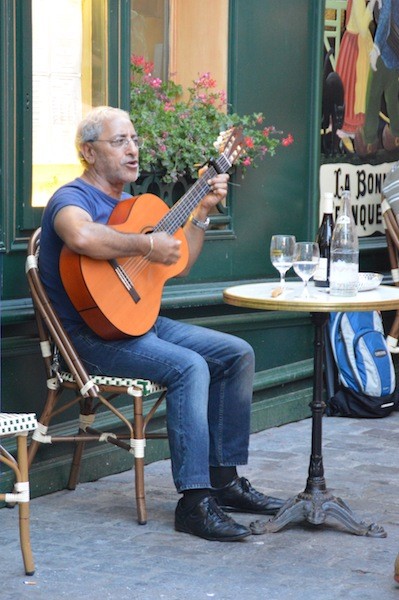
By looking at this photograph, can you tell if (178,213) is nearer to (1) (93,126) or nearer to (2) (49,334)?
(1) (93,126)

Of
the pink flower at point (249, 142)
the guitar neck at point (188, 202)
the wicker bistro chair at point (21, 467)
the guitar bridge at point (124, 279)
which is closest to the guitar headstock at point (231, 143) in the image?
the guitar neck at point (188, 202)

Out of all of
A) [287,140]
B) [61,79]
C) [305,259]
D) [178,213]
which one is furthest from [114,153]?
[287,140]

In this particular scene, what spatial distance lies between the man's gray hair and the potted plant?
2.27ft

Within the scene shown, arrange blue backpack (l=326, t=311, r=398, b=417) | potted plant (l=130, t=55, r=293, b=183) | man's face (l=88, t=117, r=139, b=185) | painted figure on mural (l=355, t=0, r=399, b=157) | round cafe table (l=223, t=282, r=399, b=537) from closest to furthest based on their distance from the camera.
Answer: round cafe table (l=223, t=282, r=399, b=537) < man's face (l=88, t=117, r=139, b=185) < potted plant (l=130, t=55, r=293, b=183) < blue backpack (l=326, t=311, r=398, b=417) < painted figure on mural (l=355, t=0, r=399, b=157)

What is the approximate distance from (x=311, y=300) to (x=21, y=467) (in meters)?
1.13

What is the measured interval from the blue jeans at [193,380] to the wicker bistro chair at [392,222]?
7.53 feet

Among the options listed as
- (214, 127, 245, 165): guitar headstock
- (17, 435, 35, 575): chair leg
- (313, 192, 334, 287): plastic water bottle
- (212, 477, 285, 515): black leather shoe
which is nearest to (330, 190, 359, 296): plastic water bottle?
(313, 192, 334, 287): plastic water bottle

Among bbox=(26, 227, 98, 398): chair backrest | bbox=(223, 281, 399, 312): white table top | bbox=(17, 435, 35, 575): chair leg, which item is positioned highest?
bbox=(223, 281, 399, 312): white table top

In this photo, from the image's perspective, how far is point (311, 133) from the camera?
6488 mm

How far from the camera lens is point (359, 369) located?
21.4ft

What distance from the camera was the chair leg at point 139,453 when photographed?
4457mm

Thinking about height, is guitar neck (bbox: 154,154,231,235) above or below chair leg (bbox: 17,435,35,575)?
above

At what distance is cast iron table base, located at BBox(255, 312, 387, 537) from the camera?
4430 millimetres

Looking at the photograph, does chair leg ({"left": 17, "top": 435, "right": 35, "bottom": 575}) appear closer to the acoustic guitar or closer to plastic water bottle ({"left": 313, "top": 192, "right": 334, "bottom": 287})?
the acoustic guitar
